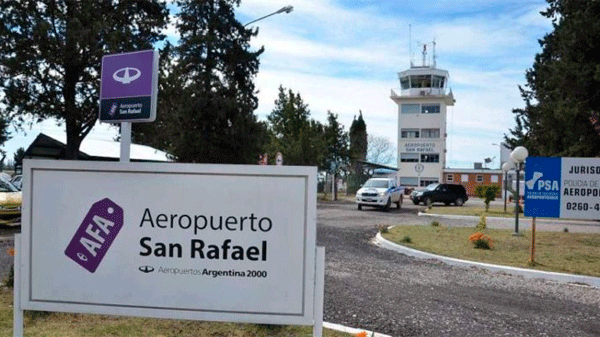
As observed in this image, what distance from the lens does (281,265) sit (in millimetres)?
3490

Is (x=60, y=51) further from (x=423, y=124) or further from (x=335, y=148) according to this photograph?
(x=423, y=124)

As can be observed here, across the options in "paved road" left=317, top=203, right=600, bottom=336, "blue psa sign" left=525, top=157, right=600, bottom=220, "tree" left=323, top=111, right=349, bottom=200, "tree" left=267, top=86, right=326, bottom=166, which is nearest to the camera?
"paved road" left=317, top=203, right=600, bottom=336

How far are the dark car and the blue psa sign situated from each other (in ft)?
85.2

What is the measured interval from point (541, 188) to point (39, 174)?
10.4m

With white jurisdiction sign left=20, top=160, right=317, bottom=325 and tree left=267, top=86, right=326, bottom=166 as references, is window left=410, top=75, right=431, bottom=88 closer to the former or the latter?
tree left=267, top=86, right=326, bottom=166

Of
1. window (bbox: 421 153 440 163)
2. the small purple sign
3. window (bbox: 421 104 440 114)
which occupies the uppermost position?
window (bbox: 421 104 440 114)

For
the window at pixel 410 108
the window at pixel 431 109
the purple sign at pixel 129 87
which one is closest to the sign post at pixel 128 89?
the purple sign at pixel 129 87

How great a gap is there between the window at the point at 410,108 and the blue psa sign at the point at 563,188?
201 feet

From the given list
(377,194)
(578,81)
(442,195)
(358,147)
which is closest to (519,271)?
(578,81)

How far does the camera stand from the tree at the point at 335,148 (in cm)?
4088

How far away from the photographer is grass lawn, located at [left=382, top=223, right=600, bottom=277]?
1046cm

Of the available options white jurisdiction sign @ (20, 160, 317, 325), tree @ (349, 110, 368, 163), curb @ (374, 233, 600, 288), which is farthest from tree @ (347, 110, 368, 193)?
white jurisdiction sign @ (20, 160, 317, 325)

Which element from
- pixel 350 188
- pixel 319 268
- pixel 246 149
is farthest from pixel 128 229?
pixel 350 188

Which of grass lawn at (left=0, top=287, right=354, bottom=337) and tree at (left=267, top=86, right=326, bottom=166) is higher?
tree at (left=267, top=86, right=326, bottom=166)
